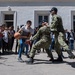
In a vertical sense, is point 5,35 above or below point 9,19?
below

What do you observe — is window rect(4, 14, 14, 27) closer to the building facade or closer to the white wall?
the building facade

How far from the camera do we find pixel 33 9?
70.0ft

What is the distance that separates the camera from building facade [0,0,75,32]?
69.2 ft

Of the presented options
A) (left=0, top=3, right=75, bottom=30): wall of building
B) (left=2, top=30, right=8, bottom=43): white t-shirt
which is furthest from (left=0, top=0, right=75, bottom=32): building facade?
(left=2, top=30, right=8, bottom=43): white t-shirt

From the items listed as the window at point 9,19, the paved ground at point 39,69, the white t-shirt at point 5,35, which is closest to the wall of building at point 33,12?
the window at point 9,19

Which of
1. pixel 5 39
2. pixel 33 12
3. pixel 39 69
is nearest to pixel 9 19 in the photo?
pixel 33 12

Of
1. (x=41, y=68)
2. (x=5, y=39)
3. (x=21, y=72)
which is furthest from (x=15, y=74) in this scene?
(x=5, y=39)

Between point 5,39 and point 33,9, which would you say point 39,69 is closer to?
point 5,39

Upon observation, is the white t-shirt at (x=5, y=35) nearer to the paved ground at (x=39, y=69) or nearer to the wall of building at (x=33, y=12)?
the paved ground at (x=39, y=69)

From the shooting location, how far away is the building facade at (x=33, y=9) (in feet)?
69.2

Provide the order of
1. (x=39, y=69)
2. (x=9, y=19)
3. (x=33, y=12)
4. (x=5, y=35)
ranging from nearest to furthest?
(x=39, y=69)
(x=5, y=35)
(x=33, y=12)
(x=9, y=19)

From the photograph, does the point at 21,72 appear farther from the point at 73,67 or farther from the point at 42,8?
the point at 42,8

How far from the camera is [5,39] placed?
15.5 metres

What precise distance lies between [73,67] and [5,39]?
630 centimetres
